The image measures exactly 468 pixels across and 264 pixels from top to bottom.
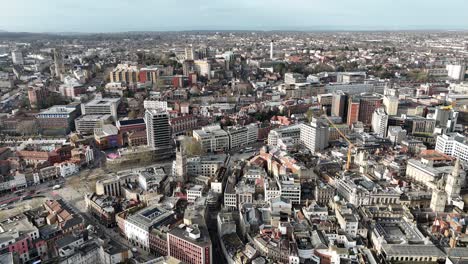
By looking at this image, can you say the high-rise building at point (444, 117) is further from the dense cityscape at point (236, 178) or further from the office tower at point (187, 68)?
the office tower at point (187, 68)

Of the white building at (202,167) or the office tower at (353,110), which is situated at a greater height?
the office tower at (353,110)

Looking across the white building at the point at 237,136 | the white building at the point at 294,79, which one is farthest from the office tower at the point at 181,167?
the white building at the point at 294,79

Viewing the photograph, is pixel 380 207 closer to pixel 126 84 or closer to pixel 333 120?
pixel 333 120

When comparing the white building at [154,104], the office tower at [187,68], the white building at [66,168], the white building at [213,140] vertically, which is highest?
the office tower at [187,68]

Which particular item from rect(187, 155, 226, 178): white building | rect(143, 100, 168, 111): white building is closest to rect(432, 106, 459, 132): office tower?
rect(187, 155, 226, 178): white building

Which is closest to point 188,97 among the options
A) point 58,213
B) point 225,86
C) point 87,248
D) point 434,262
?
point 225,86

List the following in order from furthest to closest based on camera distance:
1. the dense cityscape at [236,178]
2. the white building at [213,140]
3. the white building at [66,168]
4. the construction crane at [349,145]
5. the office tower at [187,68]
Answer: the office tower at [187,68] < the white building at [213,140] < the white building at [66,168] < the construction crane at [349,145] < the dense cityscape at [236,178]
